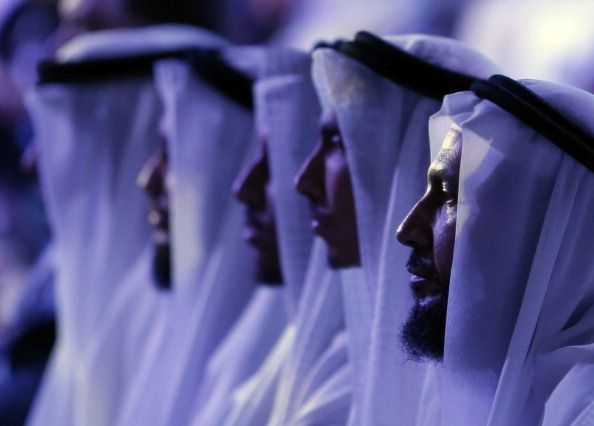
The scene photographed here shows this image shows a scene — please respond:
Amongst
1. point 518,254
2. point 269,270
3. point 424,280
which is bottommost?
point 269,270

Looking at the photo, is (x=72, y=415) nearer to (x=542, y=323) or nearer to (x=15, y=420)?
(x=15, y=420)

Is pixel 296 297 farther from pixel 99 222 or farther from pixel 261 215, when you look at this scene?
pixel 99 222

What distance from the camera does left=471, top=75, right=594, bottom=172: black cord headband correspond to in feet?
4.29

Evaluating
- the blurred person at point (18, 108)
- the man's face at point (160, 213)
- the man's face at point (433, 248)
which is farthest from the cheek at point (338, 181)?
the blurred person at point (18, 108)

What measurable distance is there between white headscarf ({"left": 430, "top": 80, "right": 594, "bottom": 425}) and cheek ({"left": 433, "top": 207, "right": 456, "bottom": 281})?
0.05 metres

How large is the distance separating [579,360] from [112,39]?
2104mm

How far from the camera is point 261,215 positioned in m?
2.28

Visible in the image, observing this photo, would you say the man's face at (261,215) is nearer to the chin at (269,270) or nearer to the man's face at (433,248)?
the chin at (269,270)

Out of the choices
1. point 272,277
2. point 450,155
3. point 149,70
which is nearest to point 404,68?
point 450,155

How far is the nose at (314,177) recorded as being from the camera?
188cm

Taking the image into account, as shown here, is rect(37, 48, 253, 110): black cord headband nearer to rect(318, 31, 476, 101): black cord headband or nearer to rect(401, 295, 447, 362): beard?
rect(318, 31, 476, 101): black cord headband

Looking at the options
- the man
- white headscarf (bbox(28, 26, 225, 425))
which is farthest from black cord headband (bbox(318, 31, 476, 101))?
white headscarf (bbox(28, 26, 225, 425))

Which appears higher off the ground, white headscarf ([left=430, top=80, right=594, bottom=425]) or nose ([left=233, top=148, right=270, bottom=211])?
white headscarf ([left=430, top=80, right=594, bottom=425])

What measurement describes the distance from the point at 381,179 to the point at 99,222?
5.20ft
